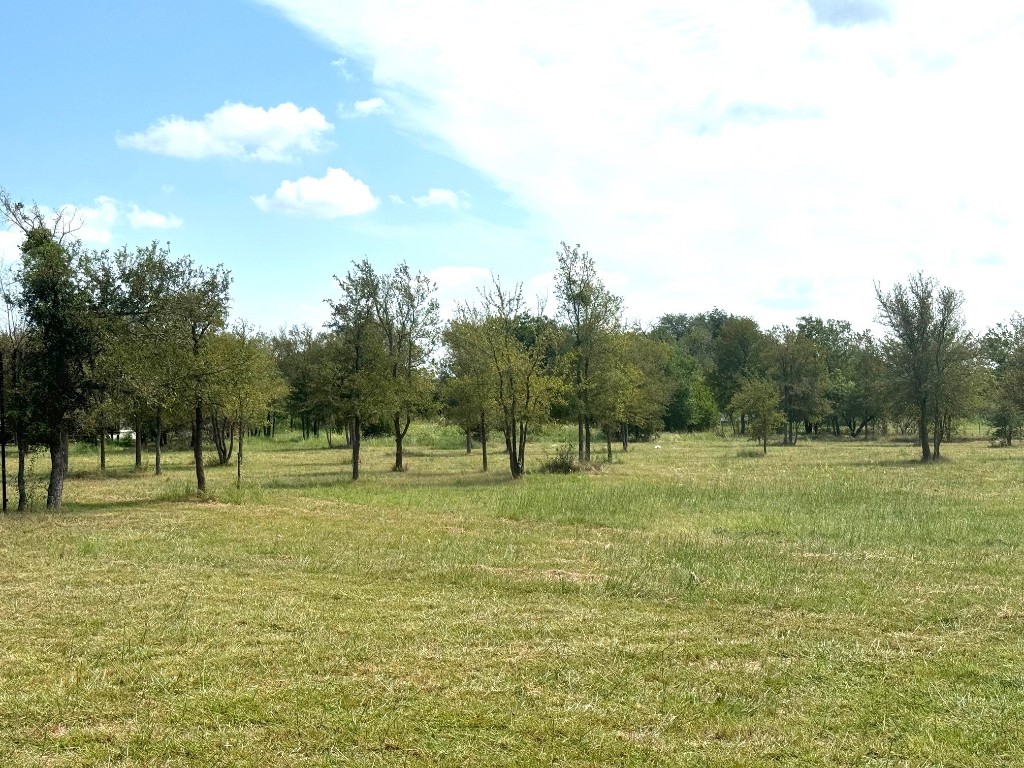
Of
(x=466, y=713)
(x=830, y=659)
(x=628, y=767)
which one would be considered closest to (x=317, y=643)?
(x=466, y=713)

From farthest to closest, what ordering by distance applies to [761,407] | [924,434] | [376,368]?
[761,407] < [924,434] < [376,368]

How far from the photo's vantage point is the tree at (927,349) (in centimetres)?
4303

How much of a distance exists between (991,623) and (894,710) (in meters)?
3.47

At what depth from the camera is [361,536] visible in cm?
1574

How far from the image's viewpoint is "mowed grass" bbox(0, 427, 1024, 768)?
5703 millimetres

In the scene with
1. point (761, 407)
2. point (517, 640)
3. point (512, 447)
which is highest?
point (761, 407)

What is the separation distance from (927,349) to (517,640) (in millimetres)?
42175

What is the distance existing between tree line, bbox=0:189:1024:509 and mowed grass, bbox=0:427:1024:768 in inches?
144

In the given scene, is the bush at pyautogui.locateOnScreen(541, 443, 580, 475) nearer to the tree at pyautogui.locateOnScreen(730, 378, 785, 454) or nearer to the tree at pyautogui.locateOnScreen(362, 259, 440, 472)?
the tree at pyautogui.locateOnScreen(362, 259, 440, 472)

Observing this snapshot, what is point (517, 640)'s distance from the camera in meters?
8.24

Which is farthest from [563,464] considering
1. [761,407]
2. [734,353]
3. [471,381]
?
[734,353]

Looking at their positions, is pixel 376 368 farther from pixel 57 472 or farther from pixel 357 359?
pixel 57 472

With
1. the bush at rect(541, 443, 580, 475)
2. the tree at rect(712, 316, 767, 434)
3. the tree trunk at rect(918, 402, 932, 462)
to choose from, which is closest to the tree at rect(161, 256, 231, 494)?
the bush at rect(541, 443, 580, 475)

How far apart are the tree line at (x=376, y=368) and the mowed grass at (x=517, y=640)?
3.65 metres
